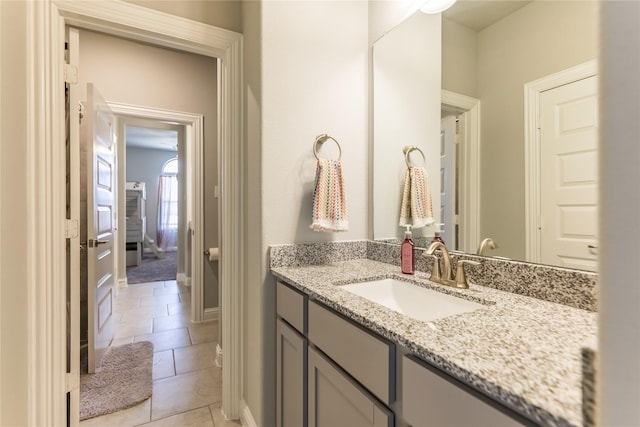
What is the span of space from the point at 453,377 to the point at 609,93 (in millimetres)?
496

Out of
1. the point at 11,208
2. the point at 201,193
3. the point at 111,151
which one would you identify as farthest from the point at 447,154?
the point at 111,151

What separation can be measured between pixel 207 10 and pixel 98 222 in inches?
61.4

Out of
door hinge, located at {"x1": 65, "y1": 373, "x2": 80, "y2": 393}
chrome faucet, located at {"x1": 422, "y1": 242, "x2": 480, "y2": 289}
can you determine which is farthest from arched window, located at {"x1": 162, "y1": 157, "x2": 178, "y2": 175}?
chrome faucet, located at {"x1": 422, "y1": 242, "x2": 480, "y2": 289}

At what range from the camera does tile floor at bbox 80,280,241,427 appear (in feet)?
5.42

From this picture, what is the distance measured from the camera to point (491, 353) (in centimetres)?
56

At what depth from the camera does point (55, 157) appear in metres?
1.38

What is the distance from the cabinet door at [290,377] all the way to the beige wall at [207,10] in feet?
5.18

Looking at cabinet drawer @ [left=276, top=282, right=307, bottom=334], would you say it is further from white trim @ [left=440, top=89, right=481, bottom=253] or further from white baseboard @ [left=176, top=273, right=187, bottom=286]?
white baseboard @ [left=176, top=273, right=187, bottom=286]

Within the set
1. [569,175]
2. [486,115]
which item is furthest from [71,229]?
[569,175]

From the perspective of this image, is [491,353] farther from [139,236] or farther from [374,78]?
[139,236]

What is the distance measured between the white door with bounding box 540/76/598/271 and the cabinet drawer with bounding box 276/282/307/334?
81 cm

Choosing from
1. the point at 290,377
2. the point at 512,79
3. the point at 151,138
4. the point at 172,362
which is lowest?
the point at 172,362

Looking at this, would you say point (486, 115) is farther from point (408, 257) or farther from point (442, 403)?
point (442, 403)

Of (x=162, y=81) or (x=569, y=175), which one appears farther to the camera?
(x=162, y=81)
